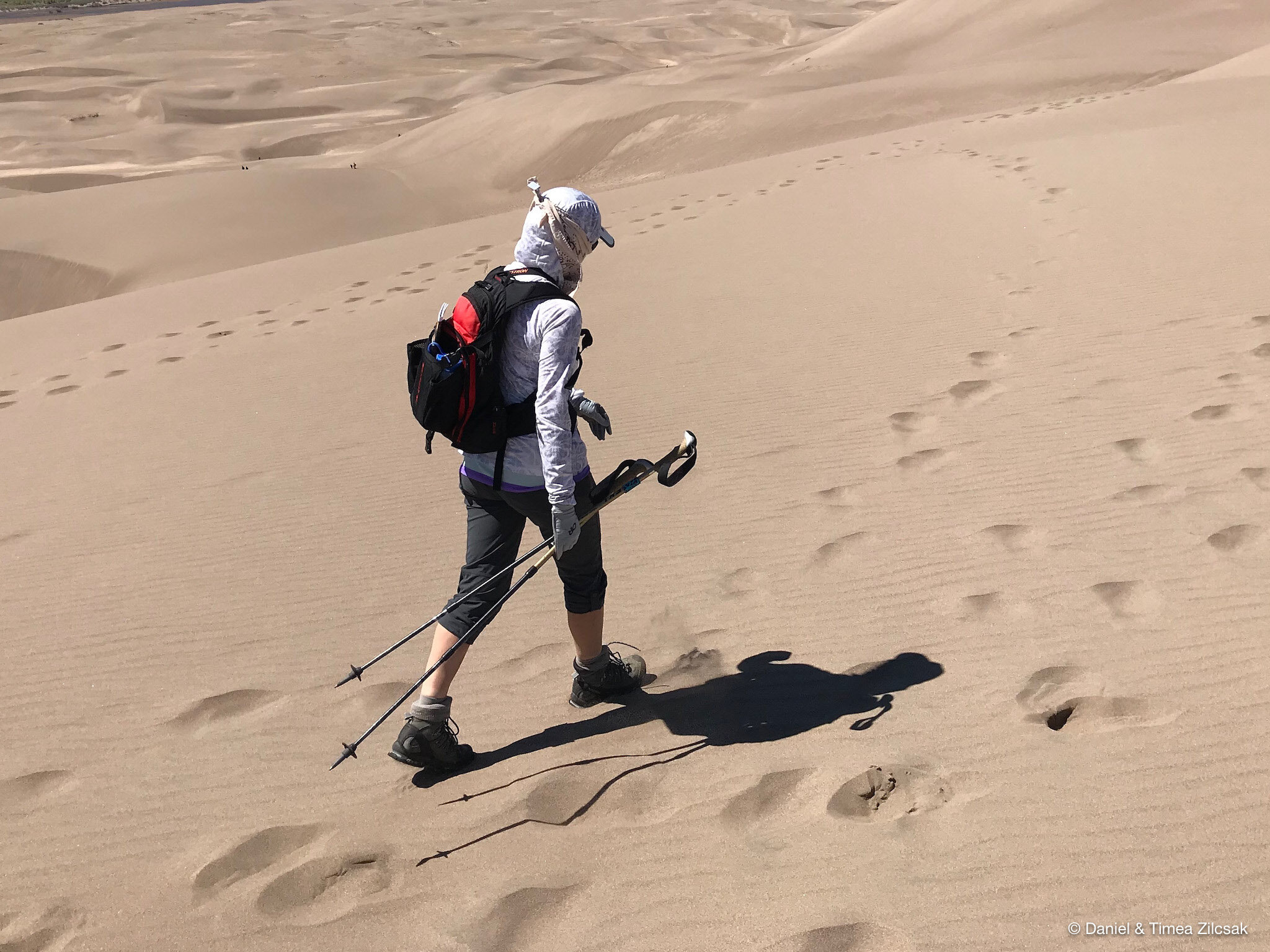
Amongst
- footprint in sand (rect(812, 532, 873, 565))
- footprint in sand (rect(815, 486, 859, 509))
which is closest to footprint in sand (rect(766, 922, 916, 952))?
footprint in sand (rect(812, 532, 873, 565))

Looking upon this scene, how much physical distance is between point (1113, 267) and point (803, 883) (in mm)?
6602

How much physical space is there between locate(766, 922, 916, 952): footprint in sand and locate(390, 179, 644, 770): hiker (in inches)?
48.1

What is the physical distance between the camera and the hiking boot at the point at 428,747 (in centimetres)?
337

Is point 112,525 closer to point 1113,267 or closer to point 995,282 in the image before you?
point 995,282

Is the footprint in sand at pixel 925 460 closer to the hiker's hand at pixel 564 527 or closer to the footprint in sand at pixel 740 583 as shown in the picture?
the footprint in sand at pixel 740 583

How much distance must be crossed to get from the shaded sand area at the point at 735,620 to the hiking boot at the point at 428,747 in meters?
0.07

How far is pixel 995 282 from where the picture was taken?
8.05 metres

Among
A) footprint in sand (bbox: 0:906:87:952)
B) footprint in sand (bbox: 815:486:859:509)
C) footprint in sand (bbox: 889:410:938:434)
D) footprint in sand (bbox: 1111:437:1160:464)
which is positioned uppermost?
footprint in sand (bbox: 0:906:87:952)

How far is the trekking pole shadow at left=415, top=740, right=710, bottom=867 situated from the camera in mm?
3006

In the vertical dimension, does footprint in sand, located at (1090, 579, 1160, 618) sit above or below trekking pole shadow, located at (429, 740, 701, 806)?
below

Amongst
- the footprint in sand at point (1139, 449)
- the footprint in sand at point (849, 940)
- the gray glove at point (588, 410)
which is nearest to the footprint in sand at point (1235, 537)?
the footprint in sand at point (1139, 449)

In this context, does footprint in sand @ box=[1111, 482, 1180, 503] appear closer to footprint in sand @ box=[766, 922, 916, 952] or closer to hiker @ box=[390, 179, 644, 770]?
hiker @ box=[390, 179, 644, 770]

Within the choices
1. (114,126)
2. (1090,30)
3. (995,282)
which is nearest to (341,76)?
(114,126)

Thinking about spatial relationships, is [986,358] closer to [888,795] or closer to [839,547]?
[839,547]
